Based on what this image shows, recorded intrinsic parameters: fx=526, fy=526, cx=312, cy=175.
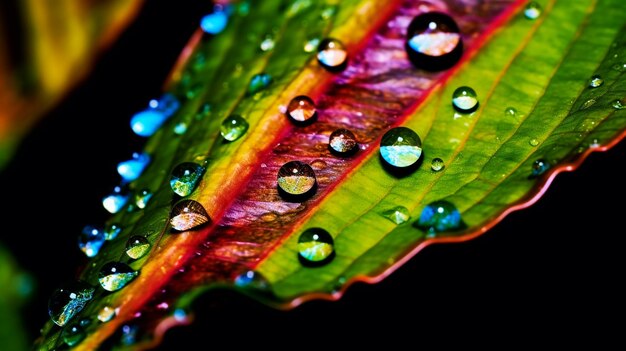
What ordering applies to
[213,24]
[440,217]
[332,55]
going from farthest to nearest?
[213,24] → [332,55] → [440,217]

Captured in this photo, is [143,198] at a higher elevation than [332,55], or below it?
below

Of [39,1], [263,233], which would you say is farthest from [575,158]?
[39,1]

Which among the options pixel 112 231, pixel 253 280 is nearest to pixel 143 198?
pixel 112 231

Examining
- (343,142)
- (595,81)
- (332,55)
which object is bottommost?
(343,142)

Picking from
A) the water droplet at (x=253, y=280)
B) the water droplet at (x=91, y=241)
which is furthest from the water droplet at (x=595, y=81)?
the water droplet at (x=91, y=241)

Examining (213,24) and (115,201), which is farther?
(213,24)

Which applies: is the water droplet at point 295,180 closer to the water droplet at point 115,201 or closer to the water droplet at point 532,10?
the water droplet at point 115,201

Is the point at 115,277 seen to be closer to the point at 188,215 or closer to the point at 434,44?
the point at 188,215

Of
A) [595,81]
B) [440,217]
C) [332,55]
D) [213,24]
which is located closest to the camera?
[440,217]
